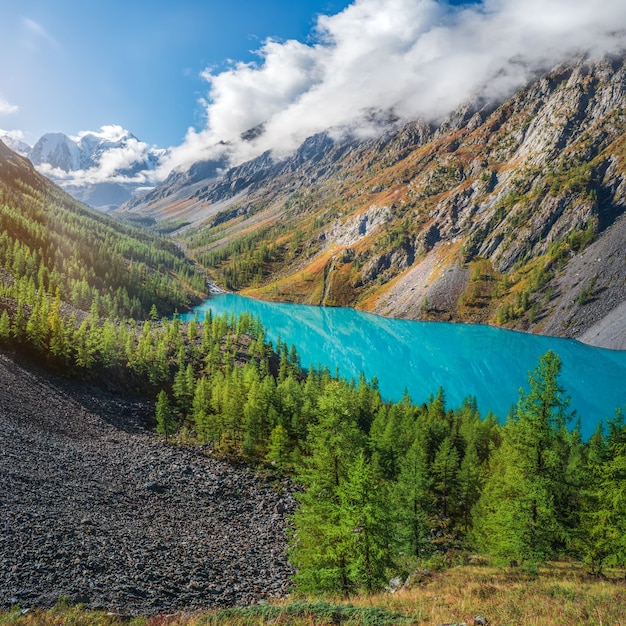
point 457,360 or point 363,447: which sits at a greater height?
point 457,360

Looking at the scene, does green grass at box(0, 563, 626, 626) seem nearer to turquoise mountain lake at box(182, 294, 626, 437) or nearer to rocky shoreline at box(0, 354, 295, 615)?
rocky shoreline at box(0, 354, 295, 615)

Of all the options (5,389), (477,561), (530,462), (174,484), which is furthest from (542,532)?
(5,389)

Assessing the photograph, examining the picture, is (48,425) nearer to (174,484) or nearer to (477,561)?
(174,484)

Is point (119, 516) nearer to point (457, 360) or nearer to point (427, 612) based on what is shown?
point (427, 612)

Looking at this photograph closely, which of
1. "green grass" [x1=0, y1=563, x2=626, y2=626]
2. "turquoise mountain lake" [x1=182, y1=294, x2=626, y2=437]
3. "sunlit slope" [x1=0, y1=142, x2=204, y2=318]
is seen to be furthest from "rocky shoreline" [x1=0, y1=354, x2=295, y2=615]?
"turquoise mountain lake" [x1=182, y1=294, x2=626, y2=437]

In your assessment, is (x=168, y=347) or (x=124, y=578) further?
(x=168, y=347)

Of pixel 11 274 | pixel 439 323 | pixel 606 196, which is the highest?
pixel 606 196

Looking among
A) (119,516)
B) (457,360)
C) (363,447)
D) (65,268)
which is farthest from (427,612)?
(65,268)

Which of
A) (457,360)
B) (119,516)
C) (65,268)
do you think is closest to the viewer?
(119,516)
